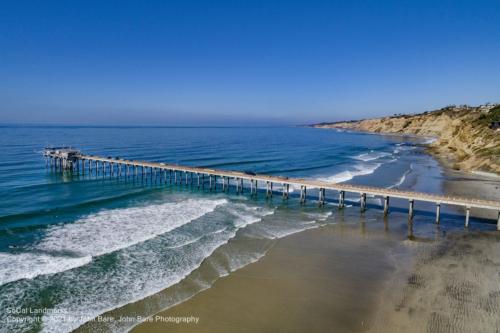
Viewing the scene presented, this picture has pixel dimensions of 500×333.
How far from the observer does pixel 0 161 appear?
51.8 m

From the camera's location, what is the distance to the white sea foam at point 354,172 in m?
45.4

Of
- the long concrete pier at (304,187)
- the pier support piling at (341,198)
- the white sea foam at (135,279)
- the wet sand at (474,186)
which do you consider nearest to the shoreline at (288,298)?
the white sea foam at (135,279)

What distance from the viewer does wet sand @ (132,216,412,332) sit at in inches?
543

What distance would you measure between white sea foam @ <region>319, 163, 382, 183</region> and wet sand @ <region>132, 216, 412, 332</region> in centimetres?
2141

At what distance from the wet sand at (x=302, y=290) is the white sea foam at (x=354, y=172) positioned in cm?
2141

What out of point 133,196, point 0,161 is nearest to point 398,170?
point 133,196

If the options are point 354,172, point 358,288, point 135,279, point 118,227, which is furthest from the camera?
point 354,172

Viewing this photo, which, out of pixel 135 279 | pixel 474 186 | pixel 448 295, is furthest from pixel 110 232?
pixel 474 186

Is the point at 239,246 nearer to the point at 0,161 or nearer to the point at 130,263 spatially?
the point at 130,263

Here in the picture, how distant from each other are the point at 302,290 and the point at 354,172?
37.7 m

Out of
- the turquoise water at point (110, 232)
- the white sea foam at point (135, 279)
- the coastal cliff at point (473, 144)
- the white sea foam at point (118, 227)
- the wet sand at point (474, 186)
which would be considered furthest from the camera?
the coastal cliff at point (473, 144)

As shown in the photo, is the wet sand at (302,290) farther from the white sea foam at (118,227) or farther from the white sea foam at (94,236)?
the white sea foam at (118,227)

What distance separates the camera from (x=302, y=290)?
54.9ft

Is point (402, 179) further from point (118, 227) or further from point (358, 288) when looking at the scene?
point (118, 227)
